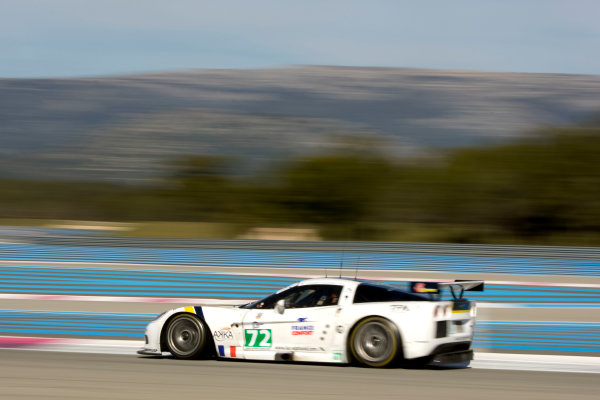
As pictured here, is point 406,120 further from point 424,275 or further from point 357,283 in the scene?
point 357,283

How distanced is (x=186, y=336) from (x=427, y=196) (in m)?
26.6

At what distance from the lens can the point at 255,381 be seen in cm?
677

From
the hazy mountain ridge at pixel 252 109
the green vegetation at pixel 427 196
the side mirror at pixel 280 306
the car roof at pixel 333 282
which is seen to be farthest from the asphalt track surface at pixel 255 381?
the hazy mountain ridge at pixel 252 109

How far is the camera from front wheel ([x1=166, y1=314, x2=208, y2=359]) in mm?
8336

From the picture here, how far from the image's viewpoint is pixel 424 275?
765 inches

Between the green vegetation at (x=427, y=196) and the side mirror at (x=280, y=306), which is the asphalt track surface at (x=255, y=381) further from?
the green vegetation at (x=427, y=196)

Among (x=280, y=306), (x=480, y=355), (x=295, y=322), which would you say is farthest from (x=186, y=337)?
(x=480, y=355)

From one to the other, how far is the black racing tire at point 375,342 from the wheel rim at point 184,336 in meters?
1.65

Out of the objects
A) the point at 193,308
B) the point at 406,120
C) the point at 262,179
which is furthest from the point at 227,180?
→ the point at 406,120

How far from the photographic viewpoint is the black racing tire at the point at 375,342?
25.2 ft

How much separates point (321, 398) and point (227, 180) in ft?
115

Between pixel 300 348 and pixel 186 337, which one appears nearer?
pixel 300 348

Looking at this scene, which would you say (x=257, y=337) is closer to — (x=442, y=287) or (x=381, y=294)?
(x=381, y=294)

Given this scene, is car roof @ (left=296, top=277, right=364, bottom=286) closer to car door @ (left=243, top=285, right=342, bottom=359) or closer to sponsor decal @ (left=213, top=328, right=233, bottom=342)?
car door @ (left=243, top=285, right=342, bottom=359)
